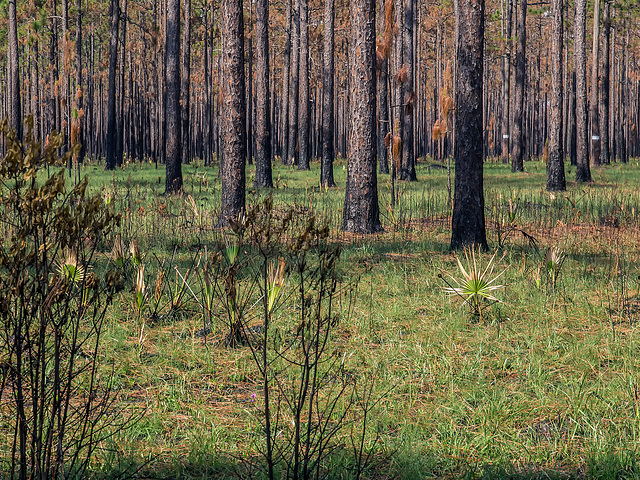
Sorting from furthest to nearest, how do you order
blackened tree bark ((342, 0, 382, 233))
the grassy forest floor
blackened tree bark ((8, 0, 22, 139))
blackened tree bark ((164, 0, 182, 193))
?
blackened tree bark ((8, 0, 22, 139))
blackened tree bark ((164, 0, 182, 193))
blackened tree bark ((342, 0, 382, 233))
the grassy forest floor

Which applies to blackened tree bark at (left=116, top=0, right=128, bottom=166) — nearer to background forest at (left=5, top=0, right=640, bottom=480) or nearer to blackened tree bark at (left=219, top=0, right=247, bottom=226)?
blackened tree bark at (left=219, top=0, right=247, bottom=226)

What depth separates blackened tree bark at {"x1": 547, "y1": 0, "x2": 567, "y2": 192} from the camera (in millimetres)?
14914

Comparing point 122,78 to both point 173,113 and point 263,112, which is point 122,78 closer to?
point 263,112

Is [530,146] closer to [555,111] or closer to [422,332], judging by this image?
[555,111]

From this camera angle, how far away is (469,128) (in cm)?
713

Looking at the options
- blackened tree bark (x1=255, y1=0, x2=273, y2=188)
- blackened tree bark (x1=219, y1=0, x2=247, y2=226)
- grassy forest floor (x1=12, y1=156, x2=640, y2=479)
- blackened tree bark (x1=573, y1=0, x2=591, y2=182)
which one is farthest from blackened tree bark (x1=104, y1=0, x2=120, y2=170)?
grassy forest floor (x1=12, y1=156, x2=640, y2=479)

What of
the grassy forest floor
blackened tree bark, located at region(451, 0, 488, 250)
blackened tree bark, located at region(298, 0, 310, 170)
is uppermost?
blackened tree bark, located at region(298, 0, 310, 170)

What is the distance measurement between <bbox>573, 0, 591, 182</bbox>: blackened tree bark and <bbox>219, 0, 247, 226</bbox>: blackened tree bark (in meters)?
10.4

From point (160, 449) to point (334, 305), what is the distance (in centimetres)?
252

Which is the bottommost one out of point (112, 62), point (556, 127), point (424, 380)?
point (424, 380)

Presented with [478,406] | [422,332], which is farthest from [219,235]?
[478,406]

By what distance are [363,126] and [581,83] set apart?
9.90m

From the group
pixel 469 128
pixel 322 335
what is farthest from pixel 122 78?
pixel 322 335

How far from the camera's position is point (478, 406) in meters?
3.25
